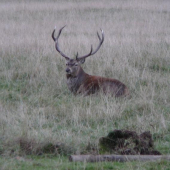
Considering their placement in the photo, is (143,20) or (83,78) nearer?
(83,78)

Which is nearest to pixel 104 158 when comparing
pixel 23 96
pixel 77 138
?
pixel 77 138

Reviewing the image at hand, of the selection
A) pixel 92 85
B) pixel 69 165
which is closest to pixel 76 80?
pixel 92 85

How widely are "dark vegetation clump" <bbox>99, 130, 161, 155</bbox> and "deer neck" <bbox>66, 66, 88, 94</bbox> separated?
4.05 metres

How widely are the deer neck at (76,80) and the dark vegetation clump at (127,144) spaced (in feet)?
13.3

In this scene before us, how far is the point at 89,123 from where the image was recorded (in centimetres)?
710

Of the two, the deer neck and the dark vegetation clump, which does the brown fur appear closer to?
the deer neck

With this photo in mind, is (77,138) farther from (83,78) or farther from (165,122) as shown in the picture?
(83,78)

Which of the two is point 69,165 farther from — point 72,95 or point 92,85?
point 92,85

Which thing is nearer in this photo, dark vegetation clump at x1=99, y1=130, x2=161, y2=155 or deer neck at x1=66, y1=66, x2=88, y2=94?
dark vegetation clump at x1=99, y1=130, x2=161, y2=155

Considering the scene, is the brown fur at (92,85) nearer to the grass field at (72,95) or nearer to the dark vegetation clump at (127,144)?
the grass field at (72,95)

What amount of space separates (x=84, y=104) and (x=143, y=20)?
35.7ft

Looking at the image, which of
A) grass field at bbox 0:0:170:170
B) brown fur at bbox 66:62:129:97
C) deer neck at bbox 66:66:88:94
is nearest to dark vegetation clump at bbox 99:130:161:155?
grass field at bbox 0:0:170:170

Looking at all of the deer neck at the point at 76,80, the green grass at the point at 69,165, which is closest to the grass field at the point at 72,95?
the green grass at the point at 69,165

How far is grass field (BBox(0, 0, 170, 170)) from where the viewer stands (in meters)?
5.72
